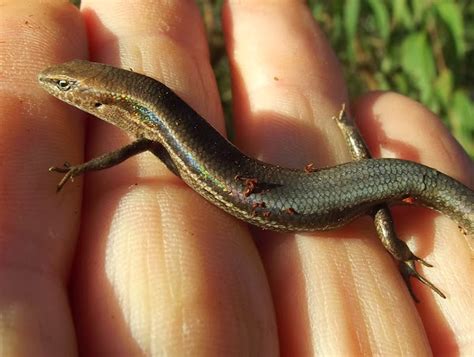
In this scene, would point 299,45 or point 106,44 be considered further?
point 299,45

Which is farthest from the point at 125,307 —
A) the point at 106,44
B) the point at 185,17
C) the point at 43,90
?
the point at 185,17

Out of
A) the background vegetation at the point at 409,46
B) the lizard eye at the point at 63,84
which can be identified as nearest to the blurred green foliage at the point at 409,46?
the background vegetation at the point at 409,46

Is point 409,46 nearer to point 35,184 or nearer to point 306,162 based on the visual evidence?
point 306,162

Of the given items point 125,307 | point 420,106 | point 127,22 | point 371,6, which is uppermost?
point 371,6

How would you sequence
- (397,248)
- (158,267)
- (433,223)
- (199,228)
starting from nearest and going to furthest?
1. (158,267)
2. (199,228)
3. (397,248)
4. (433,223)

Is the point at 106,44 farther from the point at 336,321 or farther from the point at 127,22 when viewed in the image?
the point at 336,321

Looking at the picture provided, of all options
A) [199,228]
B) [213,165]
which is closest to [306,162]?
[213,165]
